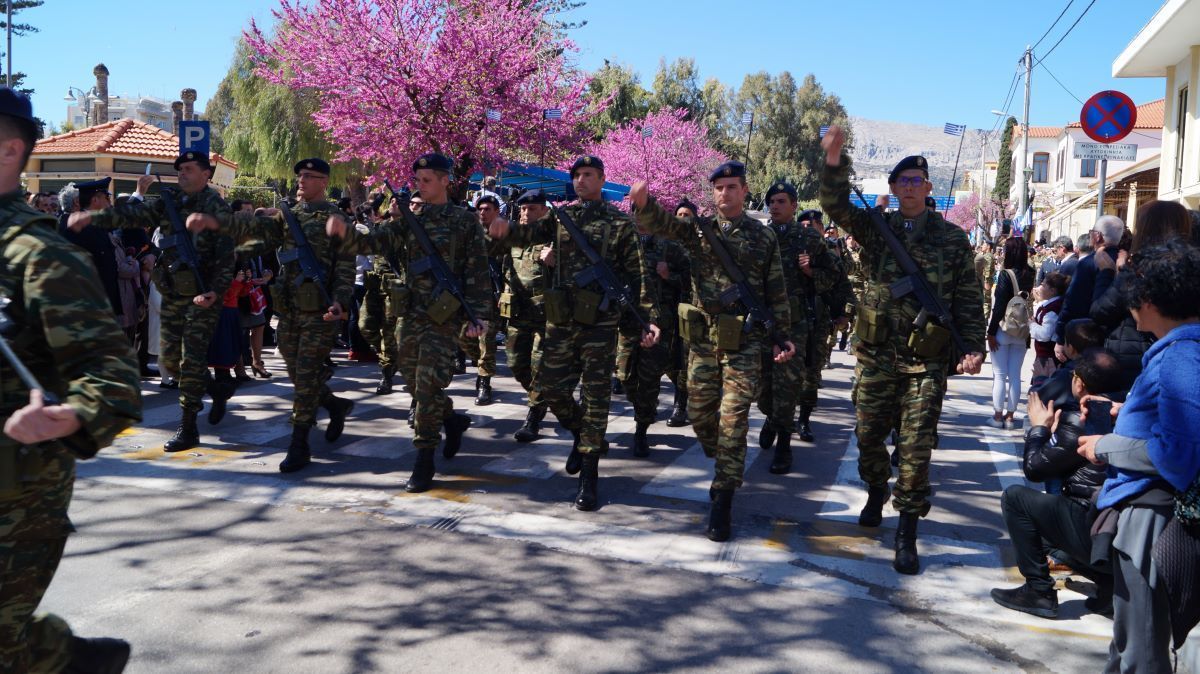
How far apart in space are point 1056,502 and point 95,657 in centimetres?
386

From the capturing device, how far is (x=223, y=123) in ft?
224

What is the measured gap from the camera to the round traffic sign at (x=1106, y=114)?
9445 mm

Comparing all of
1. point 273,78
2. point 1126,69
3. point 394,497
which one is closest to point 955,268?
point 394,497

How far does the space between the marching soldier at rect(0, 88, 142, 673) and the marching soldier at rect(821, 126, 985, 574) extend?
12.1 ft

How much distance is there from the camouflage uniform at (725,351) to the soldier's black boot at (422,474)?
179 cm

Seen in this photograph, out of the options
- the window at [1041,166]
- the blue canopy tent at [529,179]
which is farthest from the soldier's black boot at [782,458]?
the window at [1041,166]

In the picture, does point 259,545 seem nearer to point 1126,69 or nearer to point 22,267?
point 22,267

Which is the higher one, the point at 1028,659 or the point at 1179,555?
the point at 1179,555

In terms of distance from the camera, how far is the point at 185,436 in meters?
6.88

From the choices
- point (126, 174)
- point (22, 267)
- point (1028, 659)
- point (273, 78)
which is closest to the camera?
point (22, 267)

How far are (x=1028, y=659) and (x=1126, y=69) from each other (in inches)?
783

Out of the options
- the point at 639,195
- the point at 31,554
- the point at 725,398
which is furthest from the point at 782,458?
the point at 31,554

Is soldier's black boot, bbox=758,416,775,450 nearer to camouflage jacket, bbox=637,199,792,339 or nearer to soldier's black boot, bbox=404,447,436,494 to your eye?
camouflage jacket, bbox=637,199,792,339

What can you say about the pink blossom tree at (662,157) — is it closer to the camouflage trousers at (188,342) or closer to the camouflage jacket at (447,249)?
the camouflage trousers at (188,342)
